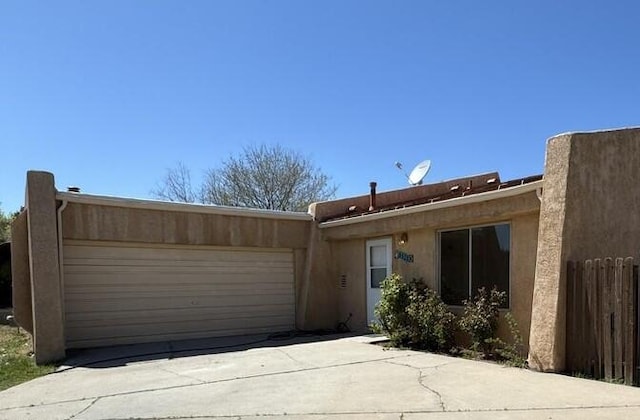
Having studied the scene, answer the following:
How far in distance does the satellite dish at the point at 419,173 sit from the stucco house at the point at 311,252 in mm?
249

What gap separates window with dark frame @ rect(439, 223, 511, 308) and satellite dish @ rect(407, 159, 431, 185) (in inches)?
156

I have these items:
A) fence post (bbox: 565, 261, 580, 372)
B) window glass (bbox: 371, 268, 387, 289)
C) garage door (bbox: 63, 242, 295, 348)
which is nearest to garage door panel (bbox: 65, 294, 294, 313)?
garage door (bbox: 63, 242, 295, 348)

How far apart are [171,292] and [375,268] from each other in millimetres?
4756

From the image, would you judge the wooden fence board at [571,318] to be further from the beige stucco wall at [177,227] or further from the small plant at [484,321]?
the beige stucco wall at [177,227]

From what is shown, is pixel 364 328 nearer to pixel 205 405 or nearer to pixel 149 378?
pixel 149 378

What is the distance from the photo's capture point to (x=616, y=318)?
23.2 feet

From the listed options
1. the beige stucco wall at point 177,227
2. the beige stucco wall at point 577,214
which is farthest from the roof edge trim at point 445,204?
the beige stucco wall at point 177,227

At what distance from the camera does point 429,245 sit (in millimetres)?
11008

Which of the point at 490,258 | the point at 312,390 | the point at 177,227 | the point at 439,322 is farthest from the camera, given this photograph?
the point at 177,227

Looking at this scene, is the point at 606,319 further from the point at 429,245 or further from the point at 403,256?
the point at 403,256

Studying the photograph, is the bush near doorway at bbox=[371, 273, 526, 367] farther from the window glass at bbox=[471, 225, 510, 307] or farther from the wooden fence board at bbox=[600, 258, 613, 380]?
the wooden fence board at bbox=[600, 258, 613, 380]

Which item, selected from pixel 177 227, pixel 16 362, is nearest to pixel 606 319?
pixel 177 227

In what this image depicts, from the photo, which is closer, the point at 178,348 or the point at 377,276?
the point at 178,348

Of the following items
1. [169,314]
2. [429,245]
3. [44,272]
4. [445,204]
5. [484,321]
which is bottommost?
[169,314]
